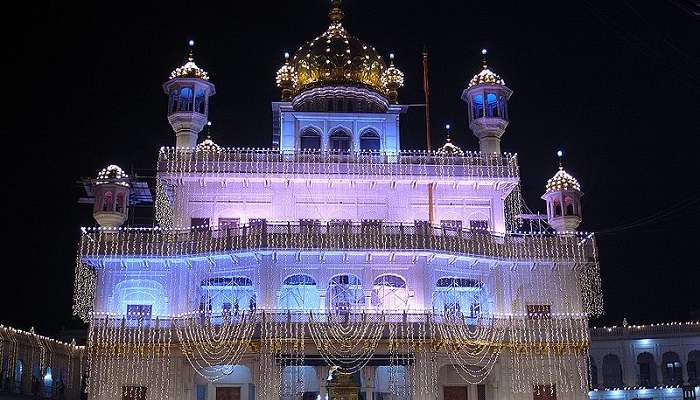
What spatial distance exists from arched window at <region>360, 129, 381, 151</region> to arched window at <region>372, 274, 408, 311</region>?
909cm

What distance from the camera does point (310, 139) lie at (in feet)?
149

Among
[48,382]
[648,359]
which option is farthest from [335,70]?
[648,359]

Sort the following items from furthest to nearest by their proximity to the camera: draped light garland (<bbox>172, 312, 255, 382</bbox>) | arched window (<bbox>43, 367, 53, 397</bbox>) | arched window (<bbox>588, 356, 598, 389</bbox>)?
arched window (<bbox>588, 356, 598, 389</bbox>), arched window (<bbox>43, 367, 53, 397</bbox>), draped light garland (<bbox>172, 312, 255, 382</bbox>)

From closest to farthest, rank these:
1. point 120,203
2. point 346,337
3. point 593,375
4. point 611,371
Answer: point 346,337 → point 120,203 → point 593,375 → point 611,371

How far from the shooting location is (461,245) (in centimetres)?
3881

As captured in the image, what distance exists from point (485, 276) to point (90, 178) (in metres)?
22.2

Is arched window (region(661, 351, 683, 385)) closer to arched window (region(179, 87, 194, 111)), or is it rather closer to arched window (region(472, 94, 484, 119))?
arched window (region(472, 94, 484, 119))

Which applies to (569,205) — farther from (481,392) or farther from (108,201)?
(108,201)

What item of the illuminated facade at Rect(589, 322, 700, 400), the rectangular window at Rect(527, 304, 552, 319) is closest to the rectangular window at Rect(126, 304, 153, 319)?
the rectangular window at Rect(527, 304, 552, 319)

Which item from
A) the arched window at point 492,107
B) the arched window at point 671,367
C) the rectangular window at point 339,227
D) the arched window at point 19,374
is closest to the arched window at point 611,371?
the arched window at point 671,367

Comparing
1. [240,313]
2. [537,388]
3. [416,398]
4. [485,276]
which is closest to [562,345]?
[537,388]

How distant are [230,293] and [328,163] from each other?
892cm

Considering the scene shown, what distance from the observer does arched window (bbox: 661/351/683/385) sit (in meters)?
60.5

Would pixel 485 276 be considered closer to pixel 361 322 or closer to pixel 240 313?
pixel 361 322
